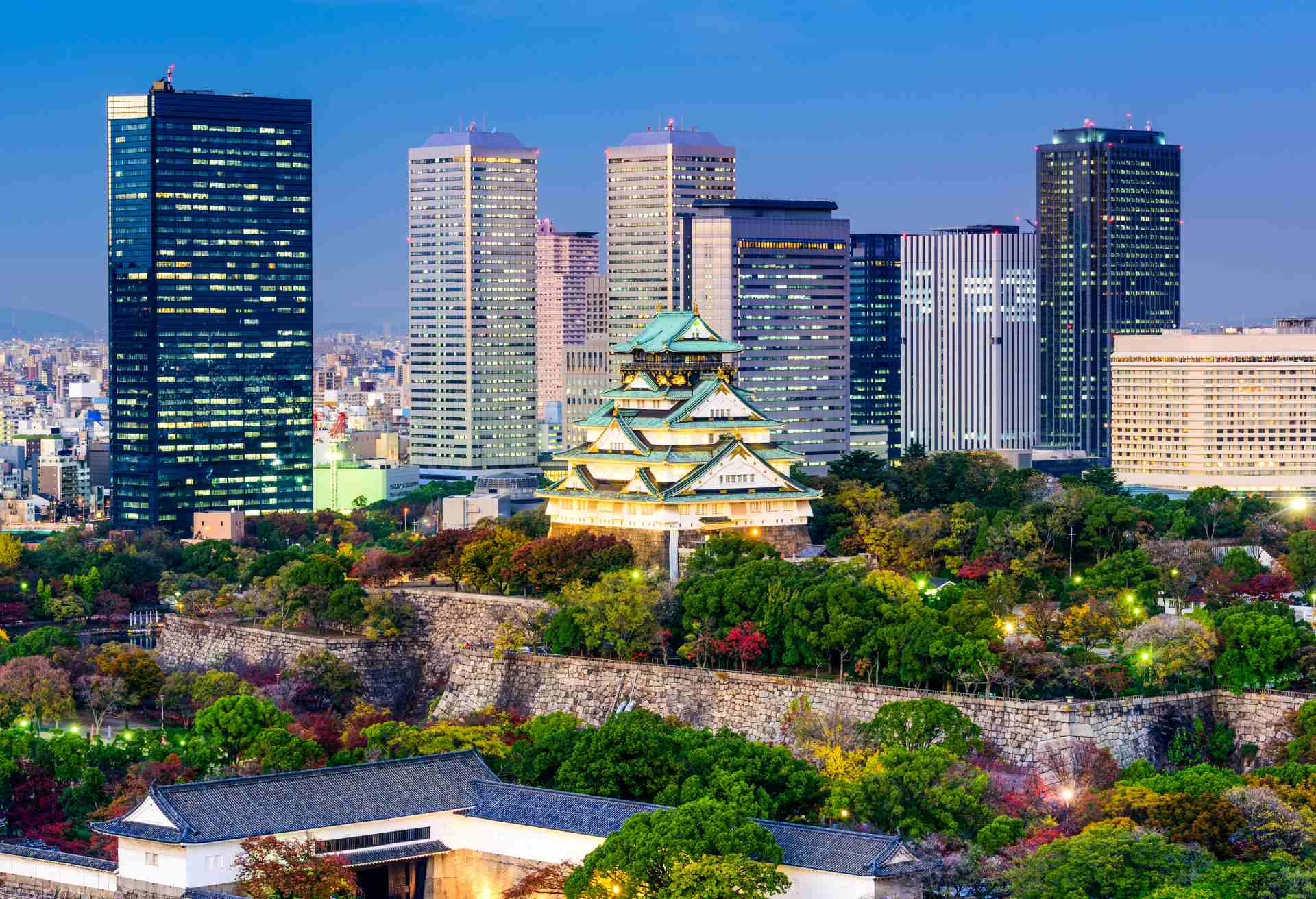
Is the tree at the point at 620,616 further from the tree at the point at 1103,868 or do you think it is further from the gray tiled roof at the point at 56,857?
the tree at the point at 1103,868

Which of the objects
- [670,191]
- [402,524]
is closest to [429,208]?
[670,191]

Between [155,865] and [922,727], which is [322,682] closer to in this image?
[155,865]

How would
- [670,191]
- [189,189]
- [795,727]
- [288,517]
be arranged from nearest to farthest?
[795,727], [288,517], [189,189], [670,191]

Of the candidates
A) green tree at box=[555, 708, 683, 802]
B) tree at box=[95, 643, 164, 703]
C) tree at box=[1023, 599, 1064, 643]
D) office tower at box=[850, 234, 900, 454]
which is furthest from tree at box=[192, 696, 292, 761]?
office tower at box=[850, 234, 900, 454]

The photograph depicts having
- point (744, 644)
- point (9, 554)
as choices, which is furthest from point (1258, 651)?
point (9, 554)

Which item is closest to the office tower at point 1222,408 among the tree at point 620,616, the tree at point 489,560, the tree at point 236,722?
the tree at point 489,560

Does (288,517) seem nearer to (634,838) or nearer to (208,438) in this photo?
(208,438)

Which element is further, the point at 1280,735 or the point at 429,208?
the point at 429,208
